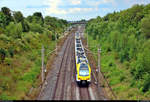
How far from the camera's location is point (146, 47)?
3136 centimetres

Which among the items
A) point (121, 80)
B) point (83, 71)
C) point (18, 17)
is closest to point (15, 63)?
point (83, 71)

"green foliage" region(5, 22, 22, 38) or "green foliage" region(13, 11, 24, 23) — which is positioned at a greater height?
"green foliage" region(13, 11, 24, 23)

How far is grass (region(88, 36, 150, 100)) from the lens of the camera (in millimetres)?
26714

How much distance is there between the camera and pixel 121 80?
33094 mm

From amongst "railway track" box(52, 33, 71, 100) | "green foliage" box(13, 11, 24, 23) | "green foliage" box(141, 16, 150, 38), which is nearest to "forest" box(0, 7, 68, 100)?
"green foliage" box(13, 11, 24, 23)

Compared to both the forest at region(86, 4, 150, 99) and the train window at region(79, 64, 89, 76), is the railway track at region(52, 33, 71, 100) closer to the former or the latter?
the train window at region(79, 64, 89, 76)

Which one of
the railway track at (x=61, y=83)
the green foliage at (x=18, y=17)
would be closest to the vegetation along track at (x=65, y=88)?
the railway track at (x=61, y=83)

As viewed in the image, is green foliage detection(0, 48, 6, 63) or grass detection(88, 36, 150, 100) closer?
grass detection(88, 36, 150, 100)

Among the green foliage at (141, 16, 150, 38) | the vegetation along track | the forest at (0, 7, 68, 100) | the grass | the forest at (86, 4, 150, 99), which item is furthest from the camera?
the green foliage at (141, 16, 150, 38)

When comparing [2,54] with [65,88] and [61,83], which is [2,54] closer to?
[61,83]

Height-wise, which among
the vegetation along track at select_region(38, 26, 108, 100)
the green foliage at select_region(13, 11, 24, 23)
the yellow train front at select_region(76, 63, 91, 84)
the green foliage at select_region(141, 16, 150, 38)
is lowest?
the vegetation along track at select_region(38, 26, 108, 100)

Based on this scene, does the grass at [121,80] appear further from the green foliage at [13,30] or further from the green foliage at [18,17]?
the green foliage at [18,17]

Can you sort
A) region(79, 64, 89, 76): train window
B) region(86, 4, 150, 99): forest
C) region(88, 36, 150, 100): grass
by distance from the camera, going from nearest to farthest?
region(88, 36, 150, 100): grass → region(86, 4, 150, 99): forest → region(79, 64, 89, 76): train window

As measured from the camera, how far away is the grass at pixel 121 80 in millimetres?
26714
